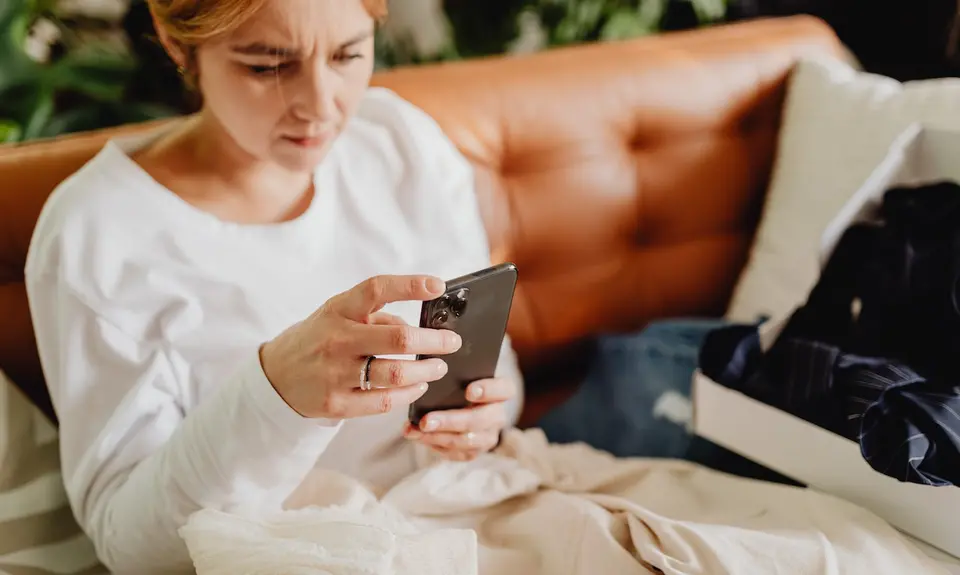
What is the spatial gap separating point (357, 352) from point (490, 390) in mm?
222

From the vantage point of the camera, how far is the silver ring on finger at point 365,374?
1.95 ft

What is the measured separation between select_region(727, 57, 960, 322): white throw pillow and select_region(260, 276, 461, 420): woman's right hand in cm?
69

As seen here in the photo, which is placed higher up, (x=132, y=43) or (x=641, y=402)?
(x=132, y=43)

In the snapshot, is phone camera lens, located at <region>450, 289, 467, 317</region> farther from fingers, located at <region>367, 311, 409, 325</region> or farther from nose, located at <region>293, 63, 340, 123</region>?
nose, located at <region>293, 63, 340, 123</region>

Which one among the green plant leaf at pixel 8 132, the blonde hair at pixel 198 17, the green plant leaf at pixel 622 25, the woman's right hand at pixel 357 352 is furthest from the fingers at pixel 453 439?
the green plant leaf at pixel 622 25

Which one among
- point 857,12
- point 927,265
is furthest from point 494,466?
point 857,12

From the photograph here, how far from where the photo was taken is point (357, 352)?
58 cm

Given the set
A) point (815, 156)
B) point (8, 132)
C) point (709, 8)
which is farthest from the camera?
point (709, 8)

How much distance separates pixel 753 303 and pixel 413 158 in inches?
24.2

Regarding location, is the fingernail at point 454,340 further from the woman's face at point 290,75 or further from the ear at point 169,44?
the ear at point 169,44

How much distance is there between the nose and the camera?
0.72 m

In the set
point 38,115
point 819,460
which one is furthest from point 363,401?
point 38,115

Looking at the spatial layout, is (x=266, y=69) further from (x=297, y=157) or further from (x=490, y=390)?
(x=490, y=390)

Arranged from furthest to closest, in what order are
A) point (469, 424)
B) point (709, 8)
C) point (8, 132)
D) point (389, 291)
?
point (709, 8) < point (8, 132) < point (469, 424) < point (389, 291)
